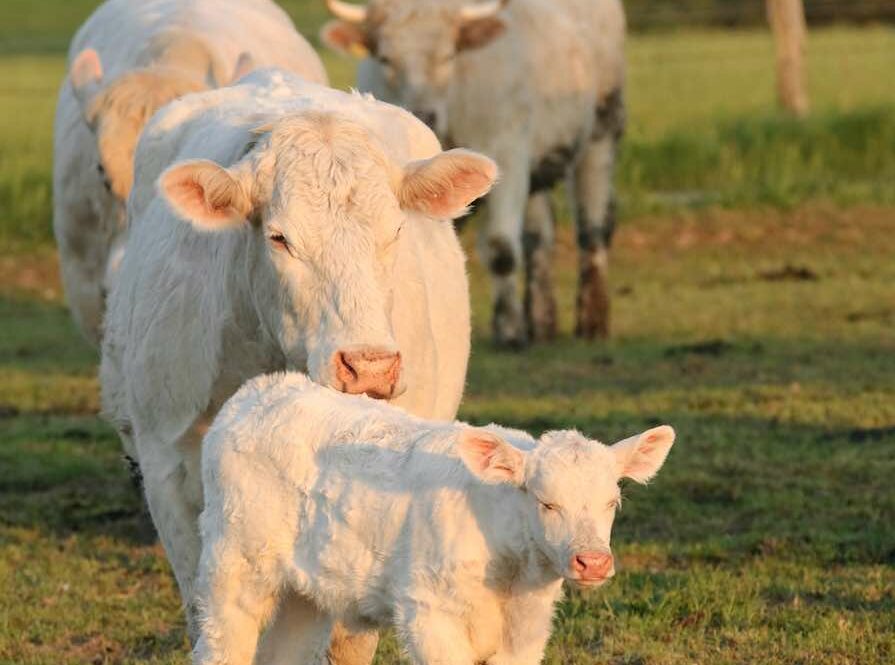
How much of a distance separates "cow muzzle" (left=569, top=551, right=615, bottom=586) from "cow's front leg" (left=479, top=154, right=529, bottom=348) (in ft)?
31.0

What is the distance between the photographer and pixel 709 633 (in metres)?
6.57

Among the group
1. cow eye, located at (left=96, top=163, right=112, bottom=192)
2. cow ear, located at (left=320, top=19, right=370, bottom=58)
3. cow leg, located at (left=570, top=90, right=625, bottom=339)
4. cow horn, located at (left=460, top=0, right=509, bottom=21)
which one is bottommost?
cow leg, located at (left=570, top=90, right=625, bottom=339)

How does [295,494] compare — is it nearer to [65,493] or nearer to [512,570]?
[512,570]

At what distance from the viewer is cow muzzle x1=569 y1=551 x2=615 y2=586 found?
437 centimetres

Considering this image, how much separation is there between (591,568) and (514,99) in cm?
993

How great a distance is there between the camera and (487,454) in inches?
180

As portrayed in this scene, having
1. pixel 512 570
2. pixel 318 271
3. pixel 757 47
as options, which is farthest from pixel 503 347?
pixel 757 47

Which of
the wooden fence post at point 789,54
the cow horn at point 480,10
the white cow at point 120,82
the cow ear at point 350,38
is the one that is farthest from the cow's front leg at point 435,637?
the wooden fence post at point 789,54

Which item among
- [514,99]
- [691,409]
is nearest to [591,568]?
[691,409]

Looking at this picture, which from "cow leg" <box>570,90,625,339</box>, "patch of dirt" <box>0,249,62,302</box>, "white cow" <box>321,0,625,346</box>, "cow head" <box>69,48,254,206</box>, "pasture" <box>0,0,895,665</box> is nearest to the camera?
"pasture" <box>0,0,895,665</box>

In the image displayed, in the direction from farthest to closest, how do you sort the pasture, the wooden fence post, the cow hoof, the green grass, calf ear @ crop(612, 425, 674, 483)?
the wooden fence post → the cow hoof → the pasture → the green grass → calf ear @ crop(612, 425, 674, 483)

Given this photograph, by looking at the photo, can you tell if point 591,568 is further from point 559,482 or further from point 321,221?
point 321,221

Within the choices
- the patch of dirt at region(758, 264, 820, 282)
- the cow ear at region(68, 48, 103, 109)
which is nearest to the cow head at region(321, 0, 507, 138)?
the patch of dirt at region(758, 264, 820, 282)

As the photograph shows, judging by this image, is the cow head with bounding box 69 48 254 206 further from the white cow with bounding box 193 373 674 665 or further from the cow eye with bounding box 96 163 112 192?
the white cow with bounding box 193 373 674 665
